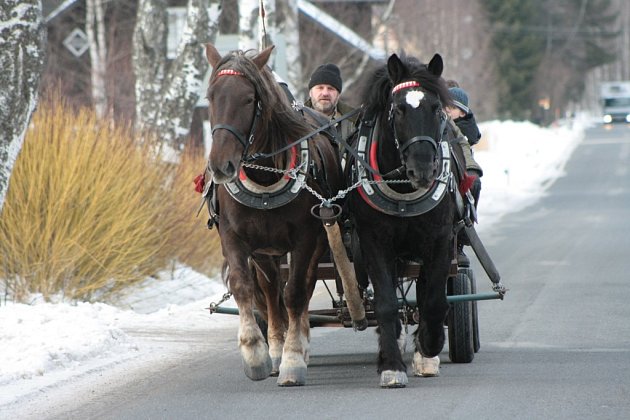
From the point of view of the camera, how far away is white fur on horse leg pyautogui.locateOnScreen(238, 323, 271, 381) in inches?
323

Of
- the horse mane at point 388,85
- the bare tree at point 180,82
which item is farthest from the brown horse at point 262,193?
the bare tree at point 180,82

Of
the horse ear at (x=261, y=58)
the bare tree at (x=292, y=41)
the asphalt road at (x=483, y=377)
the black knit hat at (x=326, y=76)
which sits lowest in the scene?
the asphalt road at (x=483, y=377)

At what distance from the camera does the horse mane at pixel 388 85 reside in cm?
810

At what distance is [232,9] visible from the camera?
35.2 meters

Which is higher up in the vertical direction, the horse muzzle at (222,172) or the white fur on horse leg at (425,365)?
the horse muzzle at (222,172)

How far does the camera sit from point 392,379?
8.20 m

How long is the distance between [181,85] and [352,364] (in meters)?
9.30

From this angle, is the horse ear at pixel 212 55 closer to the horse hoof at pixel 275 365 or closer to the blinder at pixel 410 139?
the blinder at pixel 410 139

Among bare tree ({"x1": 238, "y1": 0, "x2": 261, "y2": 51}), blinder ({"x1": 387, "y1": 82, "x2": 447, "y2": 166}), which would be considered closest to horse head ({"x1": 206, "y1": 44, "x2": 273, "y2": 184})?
blinder ({"x1": 387, "y1": 82, "x2": 447, "y2": 166})

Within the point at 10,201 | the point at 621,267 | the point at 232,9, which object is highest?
the point at 232,9

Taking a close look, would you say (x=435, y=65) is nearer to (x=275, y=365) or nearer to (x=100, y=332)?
(x=275, y=365)

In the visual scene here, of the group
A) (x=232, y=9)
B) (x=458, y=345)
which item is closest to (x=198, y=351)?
(x=458, y=345)

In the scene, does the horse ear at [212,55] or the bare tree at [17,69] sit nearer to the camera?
the horse ear at [212,55]

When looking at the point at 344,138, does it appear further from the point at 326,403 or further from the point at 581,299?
the point at 581,299
